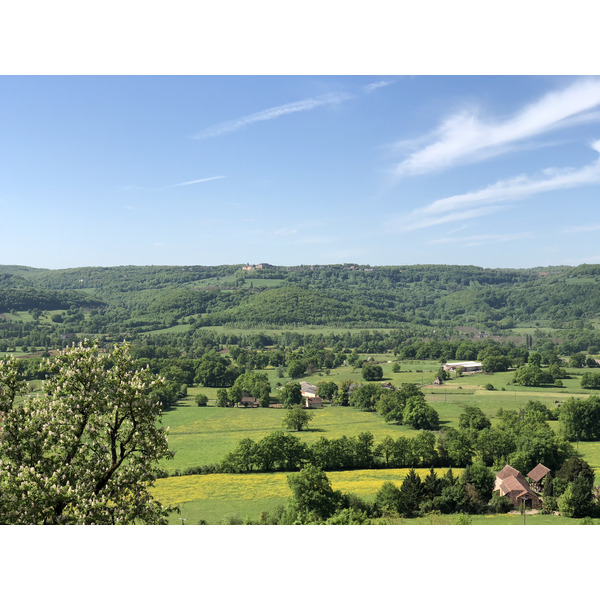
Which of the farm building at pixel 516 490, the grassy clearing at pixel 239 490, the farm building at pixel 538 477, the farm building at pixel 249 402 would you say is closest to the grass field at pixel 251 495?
the grassy clearing at pixel 239 490

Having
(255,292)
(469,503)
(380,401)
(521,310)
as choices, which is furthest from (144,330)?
(521,310)

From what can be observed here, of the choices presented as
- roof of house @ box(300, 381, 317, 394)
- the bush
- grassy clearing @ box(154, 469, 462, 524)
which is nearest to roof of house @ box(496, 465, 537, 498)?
grassy clearing @ box(154, 469, 462, 524)

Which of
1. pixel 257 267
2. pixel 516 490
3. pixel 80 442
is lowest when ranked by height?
pixel 516 490

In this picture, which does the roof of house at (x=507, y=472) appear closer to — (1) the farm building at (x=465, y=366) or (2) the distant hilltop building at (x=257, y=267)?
(1) the farm building at (x=465, y=366)

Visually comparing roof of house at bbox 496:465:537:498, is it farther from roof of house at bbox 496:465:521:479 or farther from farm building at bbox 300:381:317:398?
farm building at bbox 300:381:317:398

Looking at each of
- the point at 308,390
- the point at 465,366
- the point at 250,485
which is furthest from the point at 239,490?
the point at 465,366

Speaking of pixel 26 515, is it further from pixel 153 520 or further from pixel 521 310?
pixel 521 310

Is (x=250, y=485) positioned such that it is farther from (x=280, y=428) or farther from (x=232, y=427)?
(x=232, y=427)
